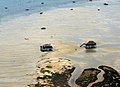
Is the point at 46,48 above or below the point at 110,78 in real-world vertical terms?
below

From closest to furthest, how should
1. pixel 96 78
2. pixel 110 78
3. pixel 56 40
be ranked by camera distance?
pixel 110 78, pixel 96 78, pixel 56 40

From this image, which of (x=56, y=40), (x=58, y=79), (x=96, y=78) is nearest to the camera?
(x=96, y=78)

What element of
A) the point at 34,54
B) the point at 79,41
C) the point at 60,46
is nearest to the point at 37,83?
the point at 34,54

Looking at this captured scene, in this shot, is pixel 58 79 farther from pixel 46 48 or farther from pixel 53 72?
pixel 46 48

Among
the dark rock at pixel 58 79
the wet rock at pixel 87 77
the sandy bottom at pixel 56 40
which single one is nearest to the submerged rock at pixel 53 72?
the dark rock at pixel 58 79

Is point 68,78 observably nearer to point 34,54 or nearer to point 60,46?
point 34,54

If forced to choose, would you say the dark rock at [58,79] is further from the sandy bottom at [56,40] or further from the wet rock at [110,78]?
the wet rock at [110,78]

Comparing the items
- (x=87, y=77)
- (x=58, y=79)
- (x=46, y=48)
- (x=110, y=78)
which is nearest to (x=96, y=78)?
(x=87, y=77)
